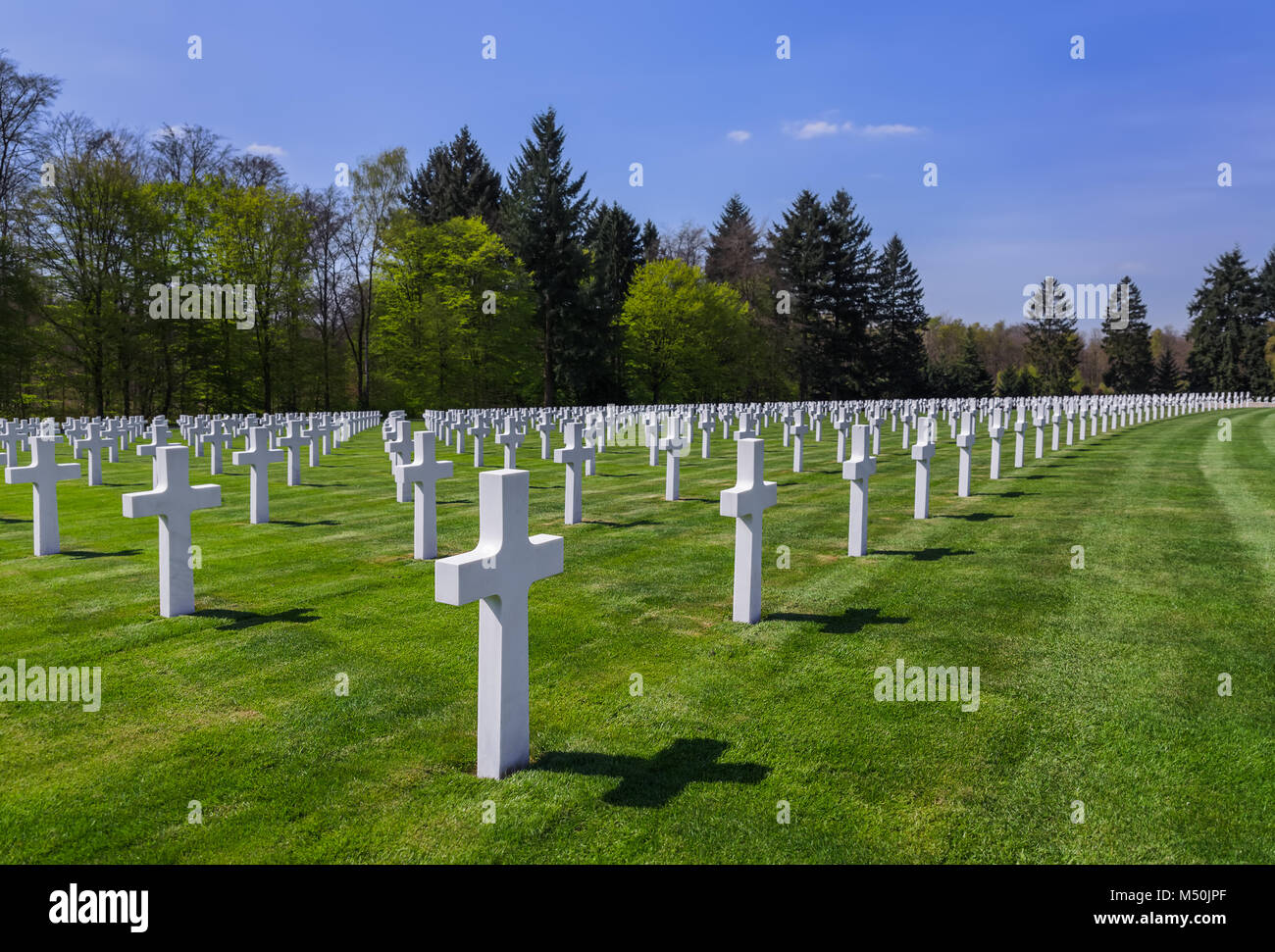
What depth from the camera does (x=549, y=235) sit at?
46875mm

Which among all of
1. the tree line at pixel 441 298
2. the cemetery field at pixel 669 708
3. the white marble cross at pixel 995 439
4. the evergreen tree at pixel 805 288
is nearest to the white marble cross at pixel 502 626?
the cemetery field at pixel 669 708

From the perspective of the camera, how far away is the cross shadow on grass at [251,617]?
5.60 metres

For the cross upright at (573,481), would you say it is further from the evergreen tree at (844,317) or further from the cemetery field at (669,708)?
the evergreen tree at (844,317)

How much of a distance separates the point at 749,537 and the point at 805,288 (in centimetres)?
5630

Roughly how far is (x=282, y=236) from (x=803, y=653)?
40.1 metres

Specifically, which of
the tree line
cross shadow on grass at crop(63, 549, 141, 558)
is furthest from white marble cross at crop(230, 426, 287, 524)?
the tree line

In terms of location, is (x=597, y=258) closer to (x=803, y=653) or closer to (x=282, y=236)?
(x=282, y=236)

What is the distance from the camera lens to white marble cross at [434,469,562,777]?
3.37 metres

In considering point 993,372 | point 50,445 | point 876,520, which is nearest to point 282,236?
point 50,445

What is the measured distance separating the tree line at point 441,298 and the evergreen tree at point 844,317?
17 cm

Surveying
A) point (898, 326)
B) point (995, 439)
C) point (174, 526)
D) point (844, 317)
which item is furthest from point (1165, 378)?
point (174, 526)

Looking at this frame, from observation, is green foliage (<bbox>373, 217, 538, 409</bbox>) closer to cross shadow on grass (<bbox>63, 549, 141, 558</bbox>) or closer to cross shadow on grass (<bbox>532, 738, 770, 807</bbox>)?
cross shadow on grass (<bbox>63, 549, 141, 558</bbox>)

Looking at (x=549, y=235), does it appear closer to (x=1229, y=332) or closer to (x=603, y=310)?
(x=603, y=310)

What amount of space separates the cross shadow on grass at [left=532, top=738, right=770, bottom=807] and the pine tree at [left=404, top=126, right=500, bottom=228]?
49525mm
